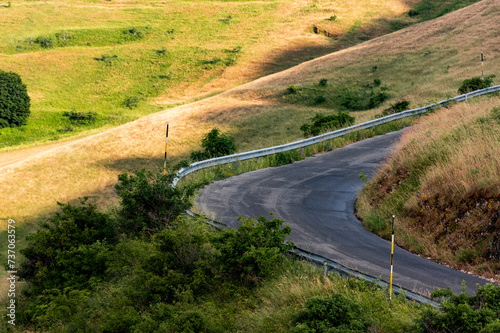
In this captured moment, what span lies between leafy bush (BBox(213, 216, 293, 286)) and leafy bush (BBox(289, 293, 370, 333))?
1936 millimetres

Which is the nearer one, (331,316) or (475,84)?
(331,316)

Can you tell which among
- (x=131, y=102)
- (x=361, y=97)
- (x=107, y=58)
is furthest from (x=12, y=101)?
(x=361, y=97)

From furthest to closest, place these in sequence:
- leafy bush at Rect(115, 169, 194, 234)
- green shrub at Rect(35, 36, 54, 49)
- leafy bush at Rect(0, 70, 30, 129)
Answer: green shrub at Rect(35, 36, 54, 49)
leafy bush at Rect(0, 70, 30, 129)
leafy bush at Rect(115, 169, 194, 234)

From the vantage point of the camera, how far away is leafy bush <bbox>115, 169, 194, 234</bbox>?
40.5ft

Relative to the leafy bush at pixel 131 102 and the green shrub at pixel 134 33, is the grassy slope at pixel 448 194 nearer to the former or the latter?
the leafy bush at pixel 131 102

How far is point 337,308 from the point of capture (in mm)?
6875

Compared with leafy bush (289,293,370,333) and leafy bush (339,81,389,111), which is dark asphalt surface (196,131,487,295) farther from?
leafy bush (339,81,389,111)

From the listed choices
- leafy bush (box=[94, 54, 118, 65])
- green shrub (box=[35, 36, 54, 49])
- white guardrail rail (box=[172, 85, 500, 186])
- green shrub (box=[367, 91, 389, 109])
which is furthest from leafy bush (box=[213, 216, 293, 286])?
green shrub (box=[35, 36, 54, 49])

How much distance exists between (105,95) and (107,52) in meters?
15.1

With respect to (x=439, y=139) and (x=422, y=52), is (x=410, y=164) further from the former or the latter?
(x=422, y=52)

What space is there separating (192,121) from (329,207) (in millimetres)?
28736

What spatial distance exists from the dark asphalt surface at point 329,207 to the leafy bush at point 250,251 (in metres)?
0.87

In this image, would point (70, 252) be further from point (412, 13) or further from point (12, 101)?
point (412, 13)

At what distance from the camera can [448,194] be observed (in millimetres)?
10477
